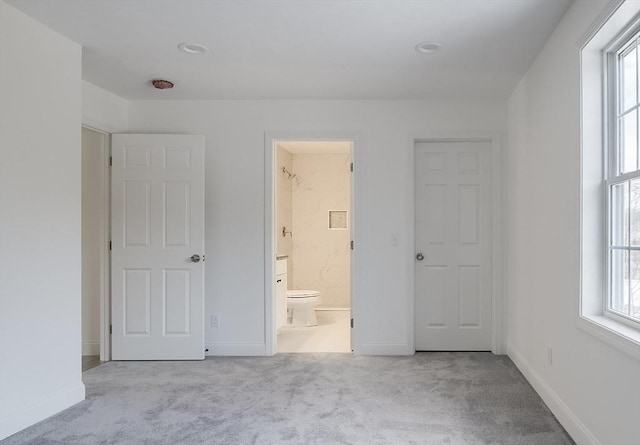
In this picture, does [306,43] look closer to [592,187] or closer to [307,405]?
[592,187]

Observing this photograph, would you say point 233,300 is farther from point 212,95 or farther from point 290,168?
point 290,168

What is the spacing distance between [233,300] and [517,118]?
115 inches

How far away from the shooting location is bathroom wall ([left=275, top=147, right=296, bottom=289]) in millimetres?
5887

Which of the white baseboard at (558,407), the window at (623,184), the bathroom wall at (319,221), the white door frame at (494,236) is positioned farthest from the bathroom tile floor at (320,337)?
the window at (623,184)

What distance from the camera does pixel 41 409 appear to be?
8.63 feet

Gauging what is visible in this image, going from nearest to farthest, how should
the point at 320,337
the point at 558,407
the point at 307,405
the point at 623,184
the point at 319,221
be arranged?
the point at 623,184
the point at 558,407
the point at 307,405
the point at 320,337
the point at 319,221

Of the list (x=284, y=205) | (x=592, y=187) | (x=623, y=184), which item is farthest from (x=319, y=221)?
(x=623, y=184)

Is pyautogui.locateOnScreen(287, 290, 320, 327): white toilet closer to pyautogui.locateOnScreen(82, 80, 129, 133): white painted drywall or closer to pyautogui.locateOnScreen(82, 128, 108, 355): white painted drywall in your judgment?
pyautogui.locateOnScreen(82, 128, 108, 355): white painted drywall

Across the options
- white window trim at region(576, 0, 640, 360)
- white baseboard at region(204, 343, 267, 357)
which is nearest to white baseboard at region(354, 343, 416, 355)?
white baseboard at region(204, 343, 267, 357)

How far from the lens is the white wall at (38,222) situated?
2.44m

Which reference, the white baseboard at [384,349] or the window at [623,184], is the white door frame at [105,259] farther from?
the window at [623,184]

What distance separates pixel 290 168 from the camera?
21.2 ft

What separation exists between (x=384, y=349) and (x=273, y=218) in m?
1.56

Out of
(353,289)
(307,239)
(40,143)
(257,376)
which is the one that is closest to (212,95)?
(40,143)
